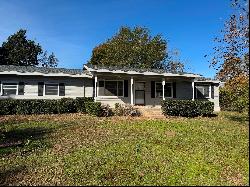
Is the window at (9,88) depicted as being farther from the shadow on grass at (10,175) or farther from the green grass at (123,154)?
the shadow on grass at (10,175)

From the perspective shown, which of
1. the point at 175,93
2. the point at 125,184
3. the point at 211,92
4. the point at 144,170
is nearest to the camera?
the point at 125,184

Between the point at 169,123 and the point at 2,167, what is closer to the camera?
the point at 2,167

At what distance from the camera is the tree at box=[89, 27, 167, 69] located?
178ft

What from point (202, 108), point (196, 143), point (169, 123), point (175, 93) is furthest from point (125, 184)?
point (175, 93)

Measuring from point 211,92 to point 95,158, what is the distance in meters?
24.9

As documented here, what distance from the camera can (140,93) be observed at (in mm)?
30438

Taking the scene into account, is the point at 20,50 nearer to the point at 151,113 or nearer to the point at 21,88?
the point at 21,88

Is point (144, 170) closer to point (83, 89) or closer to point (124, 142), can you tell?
point (124, 142)

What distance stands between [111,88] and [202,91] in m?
10.7

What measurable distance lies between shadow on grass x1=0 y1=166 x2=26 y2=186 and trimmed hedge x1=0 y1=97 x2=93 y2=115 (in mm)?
14799

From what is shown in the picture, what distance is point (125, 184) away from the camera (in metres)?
9.02

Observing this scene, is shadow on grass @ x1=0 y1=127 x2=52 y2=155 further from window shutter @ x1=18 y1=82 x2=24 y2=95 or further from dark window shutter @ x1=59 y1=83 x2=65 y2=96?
dark window shutter @ x1=59 y1=83 x2=65 y2=96

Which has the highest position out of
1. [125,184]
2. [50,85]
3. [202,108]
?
[50,85]

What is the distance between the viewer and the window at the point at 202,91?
33.5m
